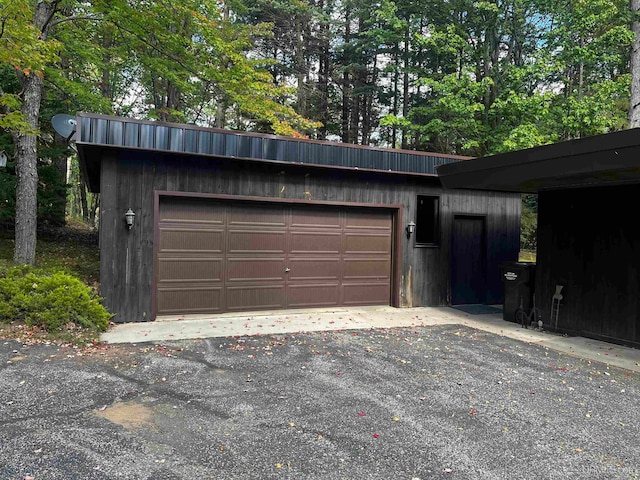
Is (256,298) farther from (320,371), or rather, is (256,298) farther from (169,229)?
(320,371)

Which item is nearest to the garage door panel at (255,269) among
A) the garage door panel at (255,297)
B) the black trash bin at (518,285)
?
the garage door panel at (255,297)

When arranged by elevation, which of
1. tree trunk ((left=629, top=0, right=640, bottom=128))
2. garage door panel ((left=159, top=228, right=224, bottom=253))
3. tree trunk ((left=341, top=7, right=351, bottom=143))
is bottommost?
garage door panel ((left=159, top=228, right=224, bottom=253))

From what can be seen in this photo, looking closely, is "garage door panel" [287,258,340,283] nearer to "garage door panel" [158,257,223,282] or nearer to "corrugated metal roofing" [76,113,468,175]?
"garage door panel" [158,257,223,282]

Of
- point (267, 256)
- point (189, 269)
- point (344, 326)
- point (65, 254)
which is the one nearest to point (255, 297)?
point (267, 256)

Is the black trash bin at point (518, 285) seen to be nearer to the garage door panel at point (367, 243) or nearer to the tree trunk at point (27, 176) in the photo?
the garage door panel at point (367, 243)

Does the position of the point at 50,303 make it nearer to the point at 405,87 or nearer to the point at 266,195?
the point at 266,195

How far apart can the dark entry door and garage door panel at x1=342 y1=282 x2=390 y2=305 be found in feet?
5.40

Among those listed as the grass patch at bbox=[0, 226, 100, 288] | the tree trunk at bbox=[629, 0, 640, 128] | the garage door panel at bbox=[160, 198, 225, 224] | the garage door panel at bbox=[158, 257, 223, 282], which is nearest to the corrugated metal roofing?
the garage door panel at bbox=[160, 198, 225, 224]

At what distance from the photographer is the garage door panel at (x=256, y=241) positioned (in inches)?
303

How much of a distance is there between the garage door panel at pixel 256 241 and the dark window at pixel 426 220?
10.5 ft

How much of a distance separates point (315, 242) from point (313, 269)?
1.75 ft

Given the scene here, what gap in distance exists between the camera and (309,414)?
3.50 m

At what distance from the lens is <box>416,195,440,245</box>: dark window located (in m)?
9.34

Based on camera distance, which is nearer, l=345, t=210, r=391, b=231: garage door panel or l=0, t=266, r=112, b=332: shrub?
l=0, t=266, r=112, b=332: shrub
